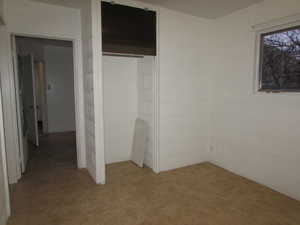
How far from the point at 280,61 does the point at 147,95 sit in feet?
6.57

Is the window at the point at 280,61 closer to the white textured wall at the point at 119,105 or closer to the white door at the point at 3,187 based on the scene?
the white textured wall at the point at 119,105

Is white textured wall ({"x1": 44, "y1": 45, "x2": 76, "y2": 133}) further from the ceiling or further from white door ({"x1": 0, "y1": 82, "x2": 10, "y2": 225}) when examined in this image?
white door ({"x1": 0, "y1": 82, "x2": 10, "y2": 225})

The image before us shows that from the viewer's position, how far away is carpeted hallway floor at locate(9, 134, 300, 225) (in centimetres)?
212

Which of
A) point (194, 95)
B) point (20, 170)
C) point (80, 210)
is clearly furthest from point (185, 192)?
point (20, 170)

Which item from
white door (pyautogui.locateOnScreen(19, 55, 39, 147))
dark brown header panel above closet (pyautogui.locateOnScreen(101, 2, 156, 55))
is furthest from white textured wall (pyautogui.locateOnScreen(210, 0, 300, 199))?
white door (pyautogui.locateOnScreen(19, 55, 39, 147))

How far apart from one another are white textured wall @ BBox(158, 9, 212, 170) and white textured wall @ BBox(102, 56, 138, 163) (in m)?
0.76

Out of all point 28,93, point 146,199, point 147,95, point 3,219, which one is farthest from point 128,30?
point 28,93

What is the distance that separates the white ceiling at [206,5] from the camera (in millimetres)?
2775

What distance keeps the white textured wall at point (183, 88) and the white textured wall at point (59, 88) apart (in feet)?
13.8

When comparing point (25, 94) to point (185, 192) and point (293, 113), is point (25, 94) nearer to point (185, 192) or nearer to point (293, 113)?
point (185, 192)

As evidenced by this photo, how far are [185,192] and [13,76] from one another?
9.86ft

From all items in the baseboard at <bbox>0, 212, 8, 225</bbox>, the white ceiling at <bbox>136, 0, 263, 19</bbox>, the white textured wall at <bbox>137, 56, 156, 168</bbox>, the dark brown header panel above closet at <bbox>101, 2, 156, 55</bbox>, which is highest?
the white ceiling at <bbox>136, 0, 263, 19</bbox>

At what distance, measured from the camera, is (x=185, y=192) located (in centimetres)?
268

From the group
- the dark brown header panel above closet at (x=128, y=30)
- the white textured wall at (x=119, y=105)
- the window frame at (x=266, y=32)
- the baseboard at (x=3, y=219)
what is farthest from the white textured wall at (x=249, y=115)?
the baseboard at (x=3, y=219)
